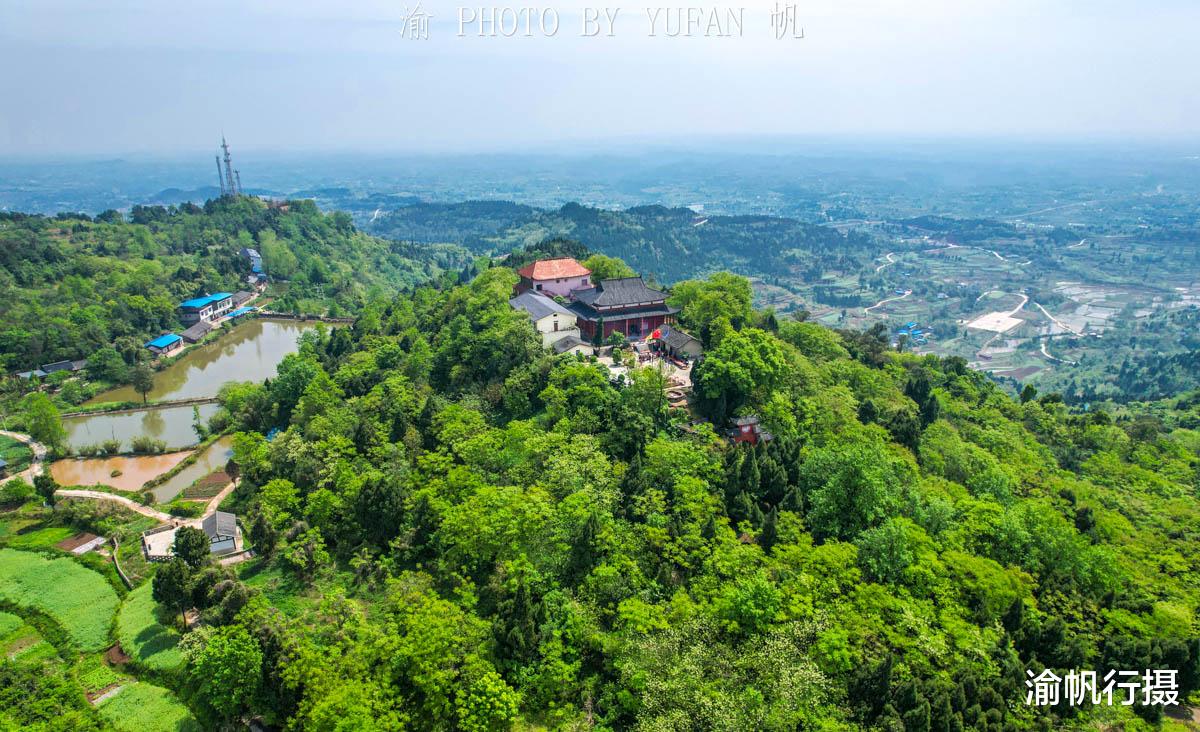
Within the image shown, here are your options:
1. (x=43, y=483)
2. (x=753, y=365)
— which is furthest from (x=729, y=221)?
(x=43, y=483)

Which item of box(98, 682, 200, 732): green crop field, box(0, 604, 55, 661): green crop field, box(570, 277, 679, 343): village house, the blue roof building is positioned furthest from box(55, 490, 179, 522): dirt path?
the blue roof building

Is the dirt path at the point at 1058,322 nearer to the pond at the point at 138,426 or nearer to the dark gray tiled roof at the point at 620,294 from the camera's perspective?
the dark gray tiled roof at the point at 620,294

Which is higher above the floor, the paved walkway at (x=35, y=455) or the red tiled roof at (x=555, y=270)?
the red tiled roof at (x=555, y=270)

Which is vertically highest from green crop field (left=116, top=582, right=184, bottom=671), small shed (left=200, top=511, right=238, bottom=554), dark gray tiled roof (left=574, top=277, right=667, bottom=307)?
dark gray tiled roof (left=574, top=277, right=667, bottom=307)

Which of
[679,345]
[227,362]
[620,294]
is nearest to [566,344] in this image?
[620,294]

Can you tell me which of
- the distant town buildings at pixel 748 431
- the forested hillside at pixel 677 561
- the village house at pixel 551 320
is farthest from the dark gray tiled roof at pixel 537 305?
the distant town buildings at pixel 748 431

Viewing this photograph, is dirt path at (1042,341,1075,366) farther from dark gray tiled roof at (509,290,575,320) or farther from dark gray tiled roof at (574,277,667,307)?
dark gray tiled roof at (509,290,575,320)

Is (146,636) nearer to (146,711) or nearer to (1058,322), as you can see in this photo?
(146,711)
